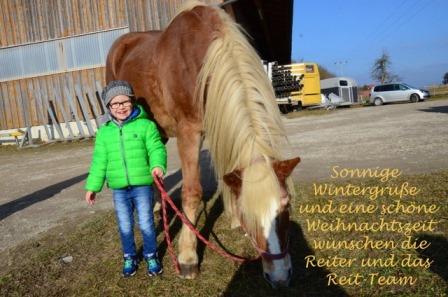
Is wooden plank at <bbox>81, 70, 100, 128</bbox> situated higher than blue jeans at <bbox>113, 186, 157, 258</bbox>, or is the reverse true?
wooden plank at <bbox>81, 70, 100, 128</bbox>

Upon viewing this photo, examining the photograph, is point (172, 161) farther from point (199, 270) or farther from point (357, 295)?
point (357, 295)

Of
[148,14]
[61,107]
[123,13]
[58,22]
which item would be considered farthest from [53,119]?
[148,14]

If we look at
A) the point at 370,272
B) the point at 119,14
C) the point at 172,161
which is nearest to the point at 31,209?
the point at 172,161

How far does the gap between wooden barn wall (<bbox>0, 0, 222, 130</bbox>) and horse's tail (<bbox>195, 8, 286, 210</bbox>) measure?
1343 centimetres

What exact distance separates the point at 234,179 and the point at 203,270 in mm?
1117

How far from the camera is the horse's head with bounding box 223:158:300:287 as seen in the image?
2.31 meters

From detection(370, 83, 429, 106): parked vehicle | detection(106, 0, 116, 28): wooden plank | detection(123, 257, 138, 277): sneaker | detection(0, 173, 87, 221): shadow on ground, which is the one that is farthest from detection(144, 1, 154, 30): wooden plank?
detection(370, 83, 429, 106): parked vehicle

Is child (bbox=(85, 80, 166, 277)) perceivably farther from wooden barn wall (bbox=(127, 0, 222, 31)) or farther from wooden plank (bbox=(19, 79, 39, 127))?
wooden plank (bbox=(19, 79, 39, 127))

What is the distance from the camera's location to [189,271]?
3.15 meters

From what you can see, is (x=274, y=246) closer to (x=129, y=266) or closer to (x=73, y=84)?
(x=129, y=266)

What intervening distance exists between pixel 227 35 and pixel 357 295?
6.70 feet

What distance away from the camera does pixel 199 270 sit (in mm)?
3227

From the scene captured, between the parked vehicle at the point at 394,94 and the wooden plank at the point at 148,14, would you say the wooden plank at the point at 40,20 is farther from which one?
the parked vehicle at the point at 394,94

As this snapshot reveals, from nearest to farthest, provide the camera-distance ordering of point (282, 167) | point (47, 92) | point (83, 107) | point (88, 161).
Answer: point (282, 167) < point (88, 161) < point (83, 107) < point (47, 92)
